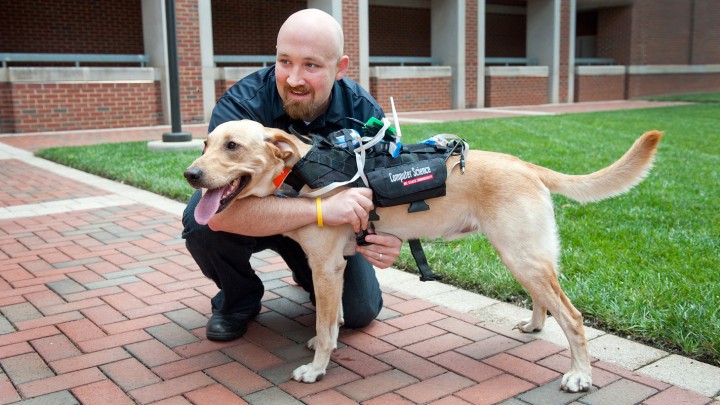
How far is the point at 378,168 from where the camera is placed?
117 inches

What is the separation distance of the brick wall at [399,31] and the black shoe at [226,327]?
62.5 ft

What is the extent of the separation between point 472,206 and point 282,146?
0.88 metres

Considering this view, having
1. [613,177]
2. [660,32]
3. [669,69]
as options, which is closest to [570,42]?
[660,32]

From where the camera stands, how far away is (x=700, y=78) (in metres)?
27.9

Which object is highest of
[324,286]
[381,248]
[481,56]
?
[481,56]

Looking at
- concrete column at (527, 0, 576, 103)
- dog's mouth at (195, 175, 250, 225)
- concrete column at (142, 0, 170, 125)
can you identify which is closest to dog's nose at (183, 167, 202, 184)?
dog's mouth at (195, 175, 250, 225)

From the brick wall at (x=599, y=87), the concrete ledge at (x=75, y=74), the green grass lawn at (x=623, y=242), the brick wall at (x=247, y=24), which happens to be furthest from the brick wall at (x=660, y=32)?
the concrete ledge at (x=75, y=74)

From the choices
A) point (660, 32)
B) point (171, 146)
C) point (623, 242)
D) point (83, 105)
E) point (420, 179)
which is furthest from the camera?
point (660, 32)

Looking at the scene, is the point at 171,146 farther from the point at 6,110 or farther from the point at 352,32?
the point at 352,32

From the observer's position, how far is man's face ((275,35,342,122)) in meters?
3.10

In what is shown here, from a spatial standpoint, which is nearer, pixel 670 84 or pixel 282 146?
pixel 282 146

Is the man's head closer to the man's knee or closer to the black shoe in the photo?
the man's knee

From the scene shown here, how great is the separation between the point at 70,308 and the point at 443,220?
2.29 metres

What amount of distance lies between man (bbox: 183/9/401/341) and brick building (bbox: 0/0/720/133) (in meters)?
11.7
